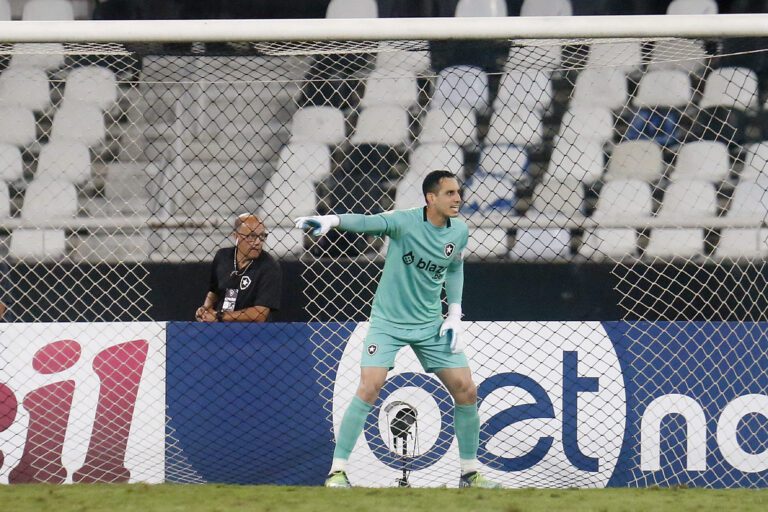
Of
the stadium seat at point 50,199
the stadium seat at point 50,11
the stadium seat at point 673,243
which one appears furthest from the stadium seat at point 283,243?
the stadium seat at point 50,11

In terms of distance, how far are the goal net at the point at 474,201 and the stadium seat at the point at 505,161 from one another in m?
0.01

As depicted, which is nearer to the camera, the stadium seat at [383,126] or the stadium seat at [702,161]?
the stadium seat at [383,126]

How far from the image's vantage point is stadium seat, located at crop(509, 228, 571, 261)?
21.7 ft

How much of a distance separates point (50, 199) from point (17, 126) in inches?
27.9

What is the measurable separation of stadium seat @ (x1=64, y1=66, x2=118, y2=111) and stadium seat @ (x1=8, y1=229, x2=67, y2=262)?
1291mm

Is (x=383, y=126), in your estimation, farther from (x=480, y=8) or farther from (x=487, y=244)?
(x=480, y=8)

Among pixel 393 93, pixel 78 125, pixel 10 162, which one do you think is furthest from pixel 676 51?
pixel 10 162

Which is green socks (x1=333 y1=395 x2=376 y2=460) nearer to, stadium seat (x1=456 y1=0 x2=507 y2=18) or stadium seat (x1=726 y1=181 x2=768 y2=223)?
stadium seat (x1=726 y1=181 x2=768 y2=223)

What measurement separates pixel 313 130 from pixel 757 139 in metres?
2.82

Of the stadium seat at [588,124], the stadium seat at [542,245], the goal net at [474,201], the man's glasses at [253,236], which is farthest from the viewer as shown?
the stadium seat at [588,124]

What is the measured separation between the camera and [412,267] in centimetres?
518

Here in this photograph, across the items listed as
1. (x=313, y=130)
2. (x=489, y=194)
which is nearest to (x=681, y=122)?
(x=489, y=194)

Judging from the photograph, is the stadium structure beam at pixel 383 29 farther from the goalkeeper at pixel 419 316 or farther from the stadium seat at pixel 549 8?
the stadium seat at pixel 549 8

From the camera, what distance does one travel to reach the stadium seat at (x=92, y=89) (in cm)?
768
